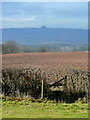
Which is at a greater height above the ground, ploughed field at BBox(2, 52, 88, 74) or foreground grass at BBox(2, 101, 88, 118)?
ploughed field at BBox(2, 52, 88, 74)

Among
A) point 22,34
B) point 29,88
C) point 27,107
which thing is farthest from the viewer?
point 22,34

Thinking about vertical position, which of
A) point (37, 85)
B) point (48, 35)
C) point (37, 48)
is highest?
point (48, 35)

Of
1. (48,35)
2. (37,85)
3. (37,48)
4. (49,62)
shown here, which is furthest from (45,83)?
(48,35)

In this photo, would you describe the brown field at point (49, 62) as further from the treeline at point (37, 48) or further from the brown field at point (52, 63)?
the treeline at point (37, 48)

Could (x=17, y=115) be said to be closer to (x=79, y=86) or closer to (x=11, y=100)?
(x=11, y=100)

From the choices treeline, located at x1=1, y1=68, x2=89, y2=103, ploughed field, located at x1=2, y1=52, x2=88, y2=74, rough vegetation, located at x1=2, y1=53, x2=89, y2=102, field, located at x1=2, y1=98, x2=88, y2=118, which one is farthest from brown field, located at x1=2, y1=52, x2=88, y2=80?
field, located at x1=2, y1=98, x2=88, y2=118

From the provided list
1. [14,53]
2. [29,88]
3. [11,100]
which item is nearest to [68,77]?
[29,88]

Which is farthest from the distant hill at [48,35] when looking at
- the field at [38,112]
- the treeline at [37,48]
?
the field at [38,112]

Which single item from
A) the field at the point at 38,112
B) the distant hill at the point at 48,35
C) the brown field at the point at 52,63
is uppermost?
the distant hill at the point at 48,35

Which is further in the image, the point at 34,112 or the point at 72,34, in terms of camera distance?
the point at 72,34

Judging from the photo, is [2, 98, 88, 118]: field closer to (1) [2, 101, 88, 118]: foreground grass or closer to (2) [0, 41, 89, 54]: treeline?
(1) [2, 101, 88, 118]: foreground grass

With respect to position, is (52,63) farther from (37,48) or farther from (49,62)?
(37,48)
